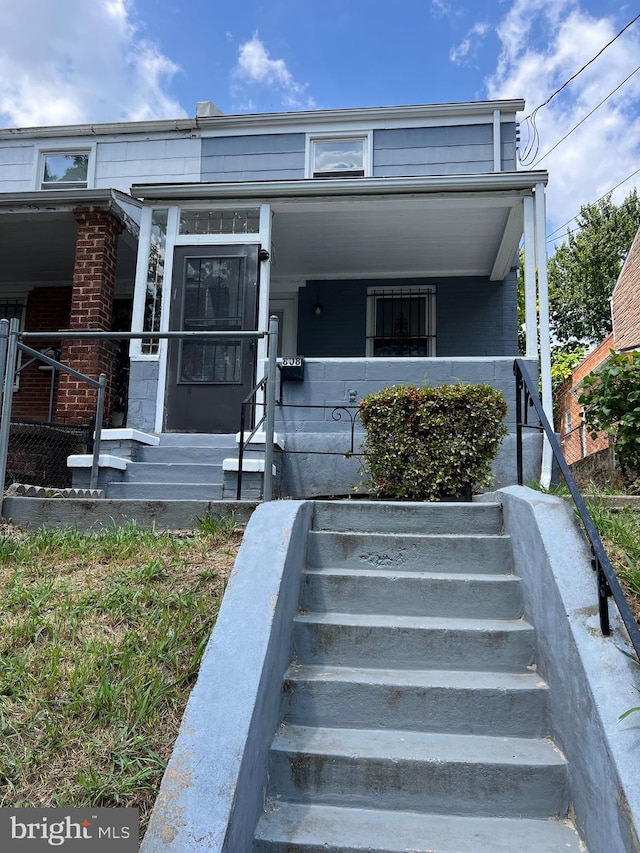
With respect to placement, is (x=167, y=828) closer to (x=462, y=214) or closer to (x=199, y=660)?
(x=199, y=660)

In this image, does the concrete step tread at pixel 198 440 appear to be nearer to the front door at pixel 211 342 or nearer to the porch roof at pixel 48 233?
the front door at pixel 211 342

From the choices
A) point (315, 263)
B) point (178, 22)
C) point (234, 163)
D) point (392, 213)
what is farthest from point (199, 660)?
point (178, 22)

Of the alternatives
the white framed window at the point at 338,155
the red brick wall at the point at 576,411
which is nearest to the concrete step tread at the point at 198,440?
the white framed window at the point at 338,155

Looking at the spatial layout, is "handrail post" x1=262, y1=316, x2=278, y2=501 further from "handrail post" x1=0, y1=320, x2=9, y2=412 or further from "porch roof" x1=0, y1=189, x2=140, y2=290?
"porch roof" x1=0, y1=189, x2=140, y2=290

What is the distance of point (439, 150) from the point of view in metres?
9.83

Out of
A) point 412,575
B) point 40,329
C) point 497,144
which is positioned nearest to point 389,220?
point 497,144

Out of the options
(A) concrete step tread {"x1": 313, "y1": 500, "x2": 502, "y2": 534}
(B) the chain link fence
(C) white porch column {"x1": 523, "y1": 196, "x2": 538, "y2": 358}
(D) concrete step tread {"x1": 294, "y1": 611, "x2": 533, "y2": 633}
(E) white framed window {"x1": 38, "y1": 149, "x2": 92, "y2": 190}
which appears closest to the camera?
(D) concrete step tread {"x1": 294, "y1": 611, "x2": 533, "y2": 633}

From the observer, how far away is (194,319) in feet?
24.0

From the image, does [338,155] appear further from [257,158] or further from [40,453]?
[40,453]

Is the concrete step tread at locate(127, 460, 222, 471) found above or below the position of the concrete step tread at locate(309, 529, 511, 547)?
above

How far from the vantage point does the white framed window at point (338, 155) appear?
10.1 metres

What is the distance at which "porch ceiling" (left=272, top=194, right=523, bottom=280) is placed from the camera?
7.30 metres

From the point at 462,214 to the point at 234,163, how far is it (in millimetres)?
4237

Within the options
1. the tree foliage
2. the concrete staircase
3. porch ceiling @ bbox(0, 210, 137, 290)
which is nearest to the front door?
the concrete staircase
